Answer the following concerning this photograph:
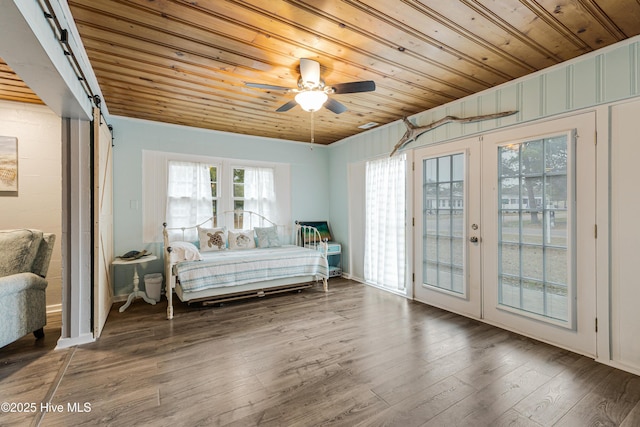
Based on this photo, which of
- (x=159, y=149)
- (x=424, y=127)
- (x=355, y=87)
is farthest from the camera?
(x=159, y=149)

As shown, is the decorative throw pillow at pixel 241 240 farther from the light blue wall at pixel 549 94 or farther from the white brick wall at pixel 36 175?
the light blue wall at pixel 549 94

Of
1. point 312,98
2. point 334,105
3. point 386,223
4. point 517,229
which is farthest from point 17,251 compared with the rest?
point 517,229

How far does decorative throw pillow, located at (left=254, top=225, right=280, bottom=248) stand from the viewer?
4.73m

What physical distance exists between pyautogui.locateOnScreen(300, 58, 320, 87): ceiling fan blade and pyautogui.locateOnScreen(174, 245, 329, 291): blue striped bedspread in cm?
231

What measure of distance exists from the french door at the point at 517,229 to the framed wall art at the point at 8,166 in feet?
15.7

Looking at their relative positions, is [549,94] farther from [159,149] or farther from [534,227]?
[159,149]

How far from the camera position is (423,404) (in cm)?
185

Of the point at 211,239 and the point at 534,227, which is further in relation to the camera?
the point at 211,239

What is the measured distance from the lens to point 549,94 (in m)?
2.67

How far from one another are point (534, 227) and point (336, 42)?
2473mm

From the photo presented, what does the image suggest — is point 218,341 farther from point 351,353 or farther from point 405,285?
point 405,285

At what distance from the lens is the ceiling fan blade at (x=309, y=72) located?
8.00 feet

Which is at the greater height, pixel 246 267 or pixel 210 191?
pixel 210 191

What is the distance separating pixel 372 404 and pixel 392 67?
2.68 m
